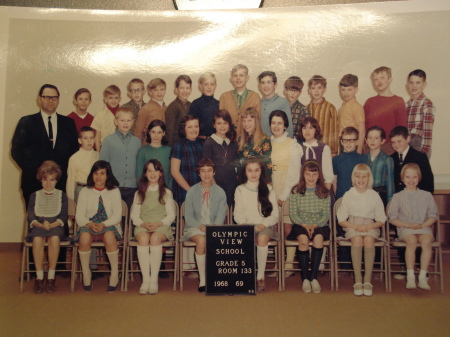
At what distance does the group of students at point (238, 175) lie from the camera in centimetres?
340

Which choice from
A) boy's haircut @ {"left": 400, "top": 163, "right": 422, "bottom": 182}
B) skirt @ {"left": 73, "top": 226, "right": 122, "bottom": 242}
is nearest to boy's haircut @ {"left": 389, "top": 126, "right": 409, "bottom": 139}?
boy's haircut @ {"left": 400, "top": 163, "right": 422, "bottom": 182}

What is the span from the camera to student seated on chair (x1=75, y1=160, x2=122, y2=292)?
3.48 m

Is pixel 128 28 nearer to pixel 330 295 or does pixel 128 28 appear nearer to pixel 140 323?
pixel 140 323

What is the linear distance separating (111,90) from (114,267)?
4.17 ft

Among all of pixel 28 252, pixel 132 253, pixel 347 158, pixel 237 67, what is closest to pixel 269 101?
pixel 237 67

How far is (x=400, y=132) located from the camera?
343 cm

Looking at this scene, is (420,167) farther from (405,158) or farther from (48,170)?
(48,170)

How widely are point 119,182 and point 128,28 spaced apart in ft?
3.60

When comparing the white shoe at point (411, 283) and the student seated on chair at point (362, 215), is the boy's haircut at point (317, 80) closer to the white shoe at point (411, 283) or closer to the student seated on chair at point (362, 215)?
the student seated on chair at point (362, 215)

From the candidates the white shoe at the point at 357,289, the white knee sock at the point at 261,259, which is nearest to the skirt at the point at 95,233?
the white knee sock at the point at 261,259

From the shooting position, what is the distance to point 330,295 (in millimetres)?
3301

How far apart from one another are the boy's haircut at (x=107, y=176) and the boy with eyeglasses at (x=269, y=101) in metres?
1.16

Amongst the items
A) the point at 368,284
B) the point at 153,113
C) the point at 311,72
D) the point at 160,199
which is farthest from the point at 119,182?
the point at 368,284

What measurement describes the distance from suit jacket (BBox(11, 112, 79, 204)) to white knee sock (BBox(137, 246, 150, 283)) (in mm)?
720
